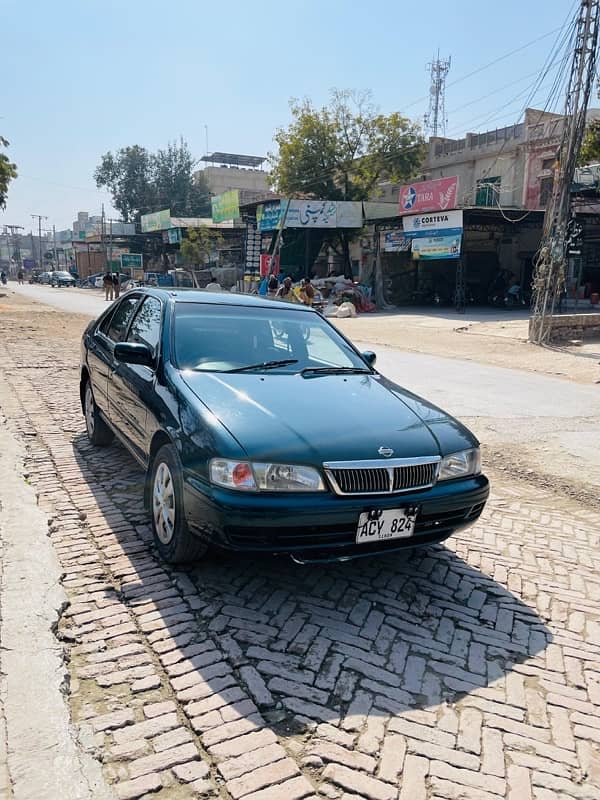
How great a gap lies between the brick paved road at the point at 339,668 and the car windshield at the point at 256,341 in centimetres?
121

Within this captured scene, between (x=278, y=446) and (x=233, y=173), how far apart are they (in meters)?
80.1

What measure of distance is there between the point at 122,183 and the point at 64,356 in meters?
67.2

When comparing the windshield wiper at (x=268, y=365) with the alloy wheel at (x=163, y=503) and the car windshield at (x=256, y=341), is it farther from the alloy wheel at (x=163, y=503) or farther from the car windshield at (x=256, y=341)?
the alloy wheel at (x=163, y=503)

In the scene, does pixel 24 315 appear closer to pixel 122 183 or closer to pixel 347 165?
pixel 347 165

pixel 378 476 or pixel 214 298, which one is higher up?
pixel 214 298

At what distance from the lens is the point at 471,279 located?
32.4 meters

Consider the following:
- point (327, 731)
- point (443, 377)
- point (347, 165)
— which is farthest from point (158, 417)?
point (347, 165)

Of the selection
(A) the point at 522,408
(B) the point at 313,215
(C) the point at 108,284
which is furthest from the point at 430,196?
(A) the point at 522,408

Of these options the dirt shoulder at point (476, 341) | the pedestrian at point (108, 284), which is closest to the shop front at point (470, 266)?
the dirt shoulder at point (476, 341)

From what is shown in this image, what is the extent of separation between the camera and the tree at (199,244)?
4475cm

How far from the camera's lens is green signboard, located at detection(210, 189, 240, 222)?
1453 inches

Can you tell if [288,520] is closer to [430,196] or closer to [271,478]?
[271,478]

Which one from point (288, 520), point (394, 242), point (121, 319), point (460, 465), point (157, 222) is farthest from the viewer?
point (157, 222)

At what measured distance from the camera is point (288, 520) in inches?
113
